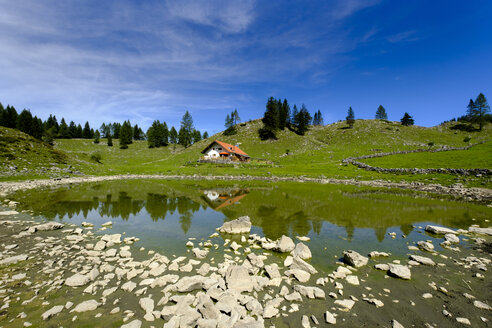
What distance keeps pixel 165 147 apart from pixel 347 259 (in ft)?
408

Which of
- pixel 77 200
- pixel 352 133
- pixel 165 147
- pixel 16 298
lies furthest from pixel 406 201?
pixel 165 147

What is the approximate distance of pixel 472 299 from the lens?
738 cm

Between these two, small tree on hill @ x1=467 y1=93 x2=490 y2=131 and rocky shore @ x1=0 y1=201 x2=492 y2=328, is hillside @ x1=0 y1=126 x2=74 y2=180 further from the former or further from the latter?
small tree on hill @ x1=467 y1=93 x2=490 y2=131

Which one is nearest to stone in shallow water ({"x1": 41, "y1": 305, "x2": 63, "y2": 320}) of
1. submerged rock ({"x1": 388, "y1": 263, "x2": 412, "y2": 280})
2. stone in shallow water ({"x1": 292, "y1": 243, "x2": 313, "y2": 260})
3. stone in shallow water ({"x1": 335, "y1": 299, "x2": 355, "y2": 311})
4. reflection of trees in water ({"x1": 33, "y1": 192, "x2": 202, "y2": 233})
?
reflection of trees in water ({"x1": 33, "y1": 192, "x2": 202, "y2": 233})

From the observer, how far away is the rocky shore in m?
6.29

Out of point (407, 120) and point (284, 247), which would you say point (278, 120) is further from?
point (284, 247)

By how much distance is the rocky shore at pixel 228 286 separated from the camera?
6289 millimetres

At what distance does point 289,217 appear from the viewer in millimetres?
18219

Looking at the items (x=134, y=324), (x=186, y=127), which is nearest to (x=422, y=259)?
(x=134, y=324)

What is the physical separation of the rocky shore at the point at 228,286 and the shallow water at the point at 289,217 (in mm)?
1485

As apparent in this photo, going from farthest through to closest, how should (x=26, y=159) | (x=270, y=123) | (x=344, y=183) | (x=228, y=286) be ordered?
(x=270, y=123)
(x=26, y=159)
(x=344, y=183)
(x=228, y=286)

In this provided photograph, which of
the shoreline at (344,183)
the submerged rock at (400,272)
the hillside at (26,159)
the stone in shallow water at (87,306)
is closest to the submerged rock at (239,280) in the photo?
the stone in shallow water at (87,306)

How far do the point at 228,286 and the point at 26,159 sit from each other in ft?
198

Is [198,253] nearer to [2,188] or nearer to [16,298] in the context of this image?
[16,298]
